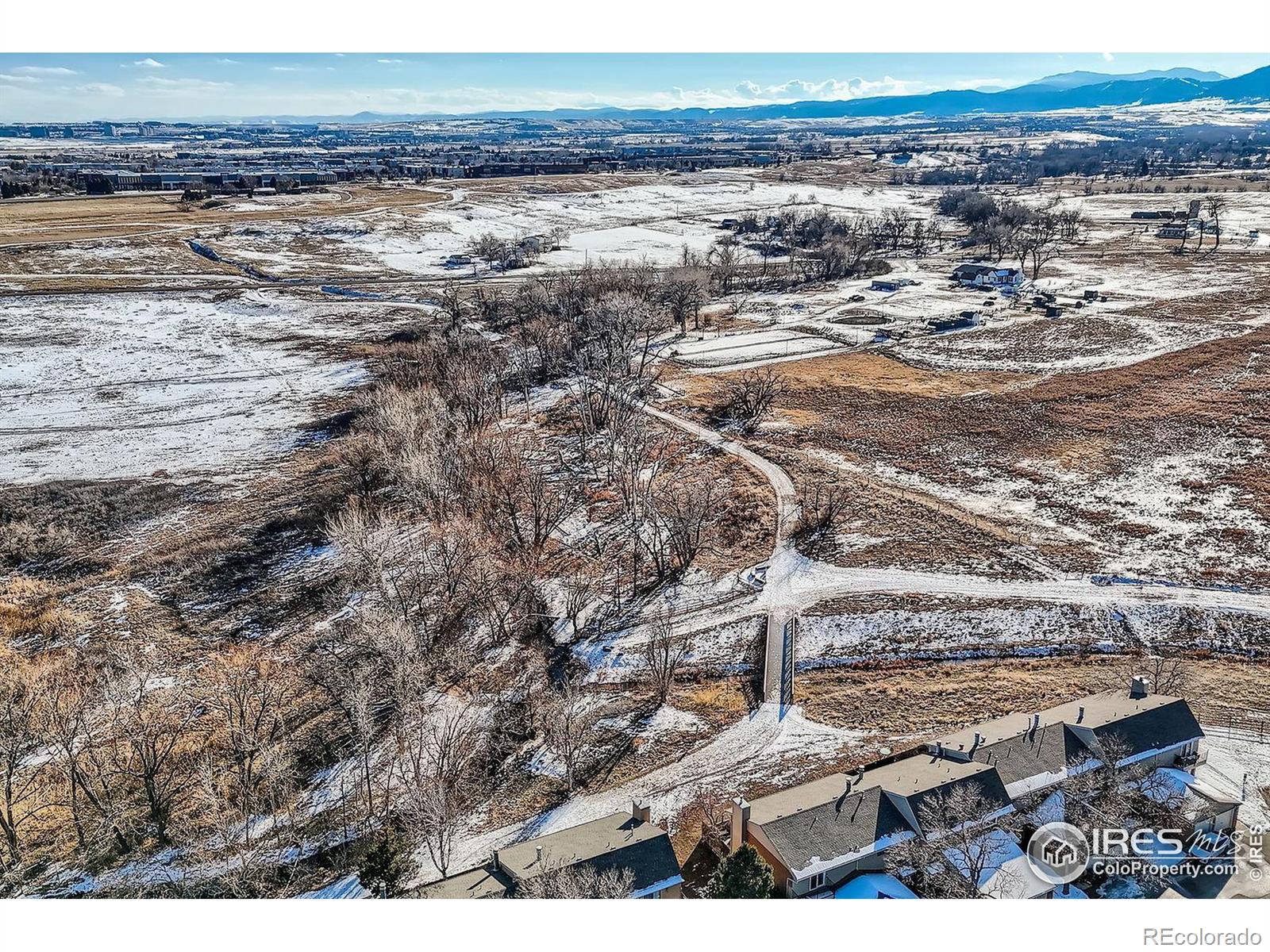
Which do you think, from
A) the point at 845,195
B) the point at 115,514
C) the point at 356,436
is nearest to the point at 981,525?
the point at 356,436

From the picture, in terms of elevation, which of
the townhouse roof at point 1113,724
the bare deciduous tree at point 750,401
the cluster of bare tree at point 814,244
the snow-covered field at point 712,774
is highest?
the cluster of bare tree at point 814,244

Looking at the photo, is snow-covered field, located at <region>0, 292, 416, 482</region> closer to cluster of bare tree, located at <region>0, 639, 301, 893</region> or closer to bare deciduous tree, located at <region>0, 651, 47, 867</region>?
cluster of bare tree, located at <region>0, 639, 301, 893</region>

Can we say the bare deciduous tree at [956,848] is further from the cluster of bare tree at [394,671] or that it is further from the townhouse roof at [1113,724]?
the cluster of bare tree at [394,671]

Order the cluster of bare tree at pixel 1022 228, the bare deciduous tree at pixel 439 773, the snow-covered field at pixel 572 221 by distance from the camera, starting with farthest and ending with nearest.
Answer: the snow-covered field at pixel 572 221 < the cluster of bare tree at pixel 1022 228 < the bare deciduous tree at pixel 439 773

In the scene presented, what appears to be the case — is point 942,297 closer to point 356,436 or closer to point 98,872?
point 356,436

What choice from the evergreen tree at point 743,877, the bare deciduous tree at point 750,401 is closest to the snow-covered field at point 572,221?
the bare deciduous tree at point 750,401

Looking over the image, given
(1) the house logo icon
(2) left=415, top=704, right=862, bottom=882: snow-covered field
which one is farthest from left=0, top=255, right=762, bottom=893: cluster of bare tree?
(1) the house logo icon

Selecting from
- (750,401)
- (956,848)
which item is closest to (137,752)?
(956,848)

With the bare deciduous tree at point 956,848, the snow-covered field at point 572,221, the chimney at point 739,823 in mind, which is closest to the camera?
the bare deciduous tree at point 956,848
